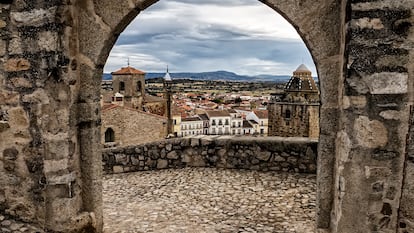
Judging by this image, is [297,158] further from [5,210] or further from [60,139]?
[5,210]

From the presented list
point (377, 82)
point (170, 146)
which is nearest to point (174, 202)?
point (170, 146)

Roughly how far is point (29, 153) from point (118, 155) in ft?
9.79

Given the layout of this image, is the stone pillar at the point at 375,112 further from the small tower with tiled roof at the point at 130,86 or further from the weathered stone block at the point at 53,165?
the small tower with tiled roof at the point at 130,86

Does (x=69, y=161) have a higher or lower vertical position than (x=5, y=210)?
higher

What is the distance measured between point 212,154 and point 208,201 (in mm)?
1691

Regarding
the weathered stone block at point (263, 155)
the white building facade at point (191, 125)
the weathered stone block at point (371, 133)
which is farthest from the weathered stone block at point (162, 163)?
the white building facade at point (191, 125)

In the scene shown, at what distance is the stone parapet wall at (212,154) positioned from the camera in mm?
6141

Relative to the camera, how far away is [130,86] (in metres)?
39.5

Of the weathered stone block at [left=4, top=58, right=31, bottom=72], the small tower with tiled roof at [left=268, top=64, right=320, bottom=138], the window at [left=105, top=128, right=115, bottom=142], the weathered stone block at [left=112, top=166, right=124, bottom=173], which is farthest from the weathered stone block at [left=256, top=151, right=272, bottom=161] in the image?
the small tower with tiled roof at [left=268, top=64, right=320, bottom=138]

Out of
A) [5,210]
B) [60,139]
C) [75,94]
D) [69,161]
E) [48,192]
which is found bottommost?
[5,210]

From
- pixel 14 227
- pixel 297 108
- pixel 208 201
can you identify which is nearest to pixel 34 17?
pixel 14 227

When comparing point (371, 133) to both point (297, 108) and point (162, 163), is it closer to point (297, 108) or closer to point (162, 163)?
point (162, 163)

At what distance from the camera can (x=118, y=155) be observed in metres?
6.51

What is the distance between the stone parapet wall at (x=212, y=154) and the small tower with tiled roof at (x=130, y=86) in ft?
108
